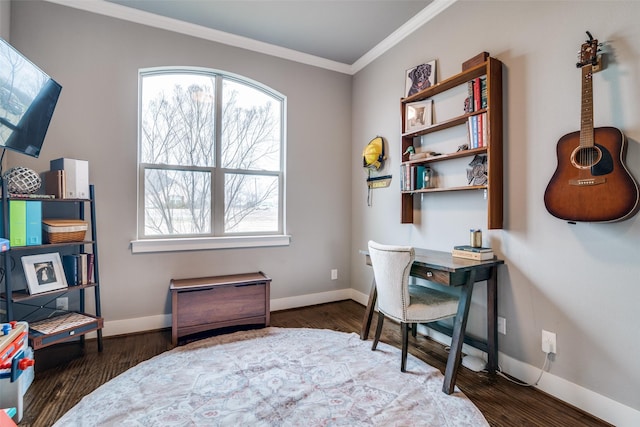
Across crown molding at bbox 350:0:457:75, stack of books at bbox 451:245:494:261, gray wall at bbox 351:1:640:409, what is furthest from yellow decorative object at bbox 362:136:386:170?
stack of books at bbox 451:245:494:261

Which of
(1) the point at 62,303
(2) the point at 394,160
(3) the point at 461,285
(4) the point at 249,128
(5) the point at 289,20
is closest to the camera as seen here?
(3) the point at 461,285

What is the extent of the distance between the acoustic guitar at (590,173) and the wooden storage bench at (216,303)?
229 cm

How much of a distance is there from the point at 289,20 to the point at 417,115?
4.75 feet

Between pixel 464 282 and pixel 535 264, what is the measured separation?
444mm

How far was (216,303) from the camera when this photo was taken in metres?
2.61

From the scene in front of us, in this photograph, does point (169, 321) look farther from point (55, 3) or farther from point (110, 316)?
point (55, 3)

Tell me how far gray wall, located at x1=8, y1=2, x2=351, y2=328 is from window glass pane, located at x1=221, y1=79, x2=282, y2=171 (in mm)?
160

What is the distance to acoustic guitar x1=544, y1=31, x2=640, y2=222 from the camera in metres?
1.47

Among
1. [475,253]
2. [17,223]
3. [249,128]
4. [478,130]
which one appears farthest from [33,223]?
[478,130]

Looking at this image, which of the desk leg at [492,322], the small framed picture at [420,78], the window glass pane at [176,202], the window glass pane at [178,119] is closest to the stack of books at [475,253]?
the desk leg at [492,322]

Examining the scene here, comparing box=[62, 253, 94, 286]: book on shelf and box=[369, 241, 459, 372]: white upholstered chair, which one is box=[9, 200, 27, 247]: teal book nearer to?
box=[62, 253, 94, 286]: book on shelf

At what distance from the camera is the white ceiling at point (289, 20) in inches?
98.9

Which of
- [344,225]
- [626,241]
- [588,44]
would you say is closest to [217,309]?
[344,225]

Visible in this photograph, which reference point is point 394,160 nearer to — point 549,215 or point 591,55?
point 549,215
